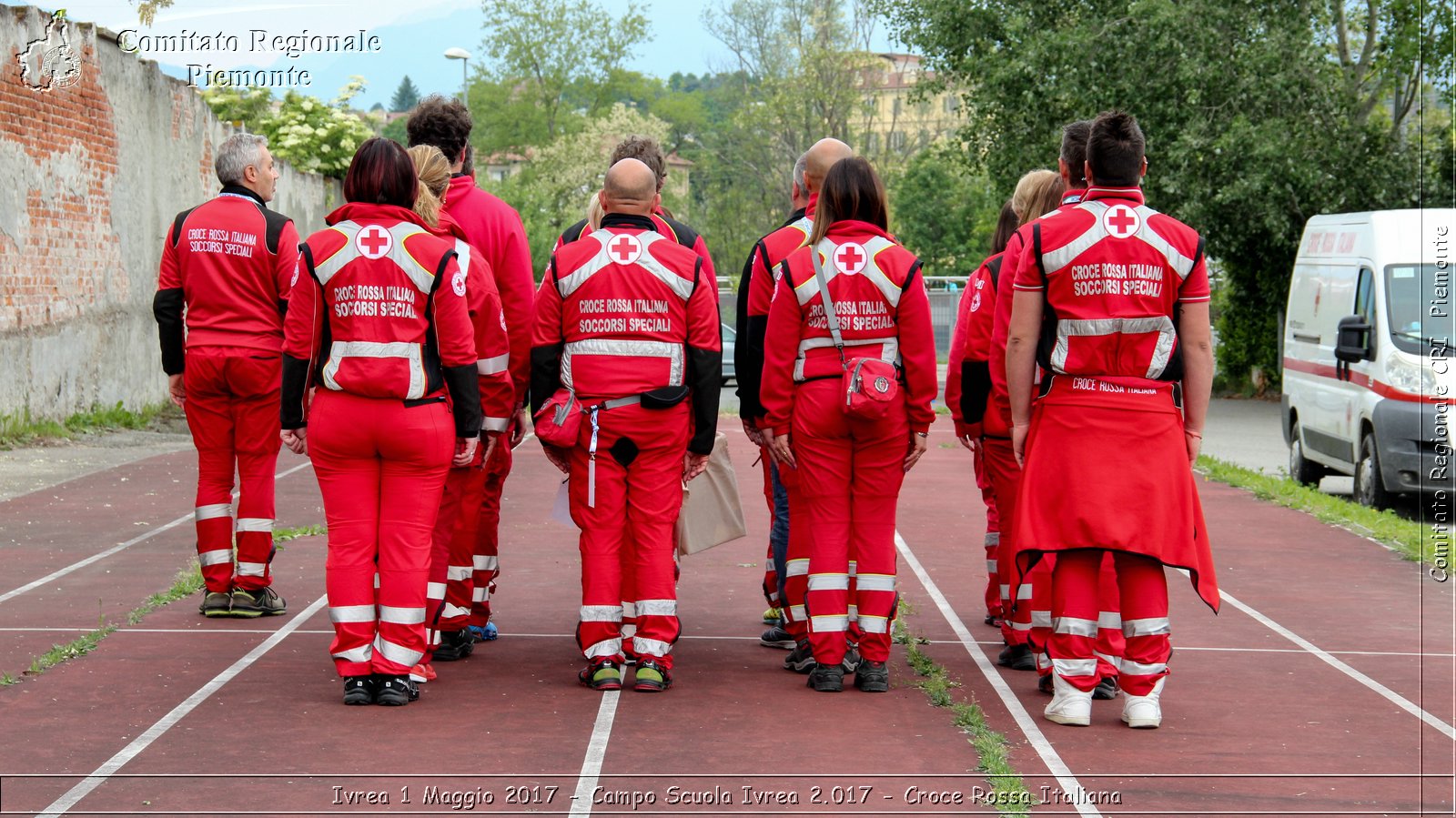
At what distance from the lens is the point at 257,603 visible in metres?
7.98

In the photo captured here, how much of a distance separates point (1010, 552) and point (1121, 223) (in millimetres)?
1915

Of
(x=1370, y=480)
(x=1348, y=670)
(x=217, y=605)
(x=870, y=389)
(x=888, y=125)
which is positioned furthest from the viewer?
(x=888, y=125)

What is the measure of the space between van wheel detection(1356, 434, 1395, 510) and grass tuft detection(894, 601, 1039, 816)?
745 cm

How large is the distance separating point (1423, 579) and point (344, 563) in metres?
7.09

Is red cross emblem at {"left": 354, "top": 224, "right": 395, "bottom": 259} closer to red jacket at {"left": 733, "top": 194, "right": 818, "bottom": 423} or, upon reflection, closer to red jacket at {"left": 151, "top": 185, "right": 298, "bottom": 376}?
red jacket at {"left": 733, "top": 194, "right": 818, "bottom": 423}

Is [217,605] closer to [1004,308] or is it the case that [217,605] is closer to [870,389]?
[870,389]

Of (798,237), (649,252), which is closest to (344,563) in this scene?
(649,252)

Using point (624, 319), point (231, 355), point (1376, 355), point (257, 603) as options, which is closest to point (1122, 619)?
point (624, 319)

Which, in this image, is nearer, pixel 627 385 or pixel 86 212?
pixel 627 385

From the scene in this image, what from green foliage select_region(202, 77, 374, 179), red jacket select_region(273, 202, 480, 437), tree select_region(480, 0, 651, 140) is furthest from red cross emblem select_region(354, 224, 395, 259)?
tree select_region(480, 0, 651, 140)

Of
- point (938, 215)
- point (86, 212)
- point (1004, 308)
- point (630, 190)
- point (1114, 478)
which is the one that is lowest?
point (1114, 478)

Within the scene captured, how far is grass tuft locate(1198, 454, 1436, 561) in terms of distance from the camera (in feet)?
37.2

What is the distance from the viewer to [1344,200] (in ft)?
88.4

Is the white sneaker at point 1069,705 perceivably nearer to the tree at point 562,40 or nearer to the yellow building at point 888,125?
the yellow building at point 888,125
